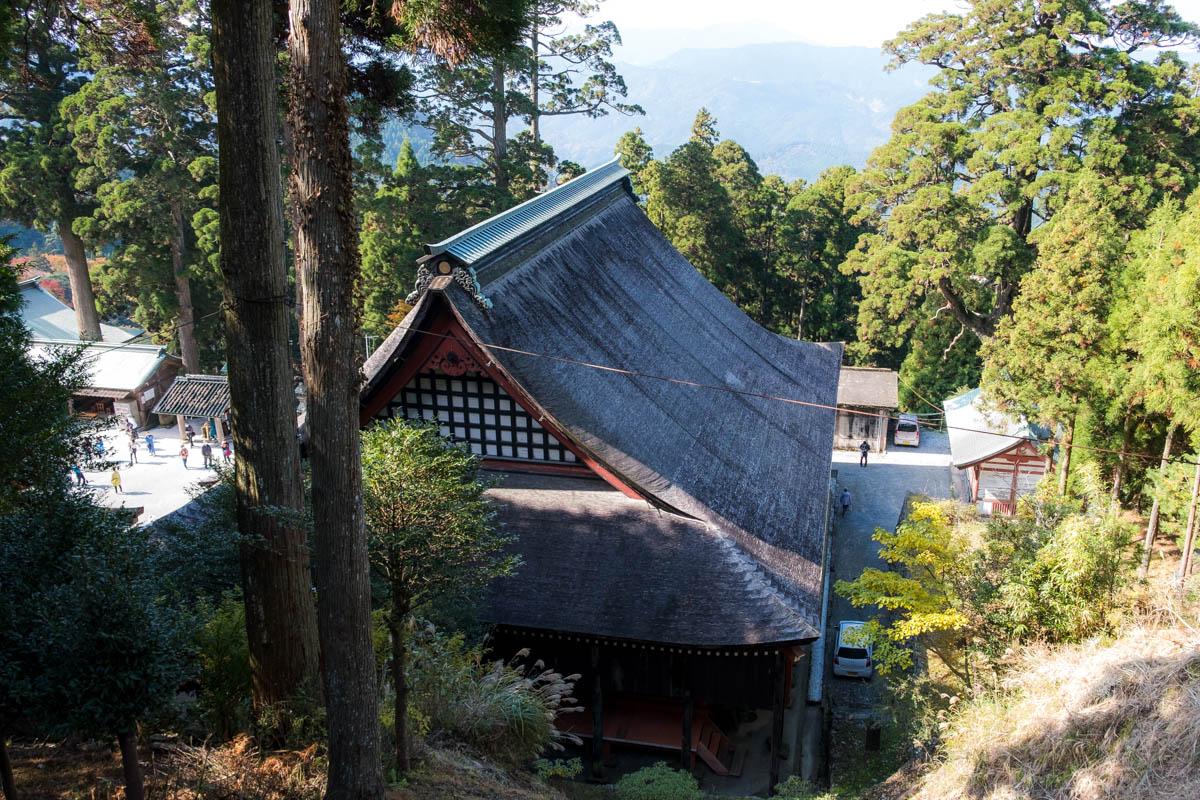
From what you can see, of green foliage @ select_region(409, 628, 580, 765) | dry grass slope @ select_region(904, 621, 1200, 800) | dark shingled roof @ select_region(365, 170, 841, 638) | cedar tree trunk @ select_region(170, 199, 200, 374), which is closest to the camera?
dry grass slope @ select_region(904, 621, 1200, 800)

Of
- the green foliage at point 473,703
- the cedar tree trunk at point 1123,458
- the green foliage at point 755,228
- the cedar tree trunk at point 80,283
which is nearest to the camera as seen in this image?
the green foliage at point 473,703

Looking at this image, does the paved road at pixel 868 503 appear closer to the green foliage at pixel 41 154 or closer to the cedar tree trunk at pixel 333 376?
the cedar tree trunk at pixel 333 376

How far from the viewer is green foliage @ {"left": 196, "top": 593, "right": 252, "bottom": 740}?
26.0 feet

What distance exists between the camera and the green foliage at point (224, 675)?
26.0ft

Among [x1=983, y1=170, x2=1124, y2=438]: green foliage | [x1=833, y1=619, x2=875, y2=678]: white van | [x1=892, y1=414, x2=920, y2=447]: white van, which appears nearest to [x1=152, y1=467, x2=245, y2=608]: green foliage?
[x1=833, y1=619, x2=875, y2=678]: white van

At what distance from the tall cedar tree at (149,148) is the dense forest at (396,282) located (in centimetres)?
13

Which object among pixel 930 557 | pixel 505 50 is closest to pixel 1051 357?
pixel 930 557

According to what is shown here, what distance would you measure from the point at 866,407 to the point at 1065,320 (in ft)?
39.1

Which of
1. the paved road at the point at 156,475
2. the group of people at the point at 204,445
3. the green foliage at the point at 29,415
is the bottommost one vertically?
the paved road at the point at 156,475

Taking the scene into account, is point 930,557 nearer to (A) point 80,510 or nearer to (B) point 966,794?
(B) point 966,794

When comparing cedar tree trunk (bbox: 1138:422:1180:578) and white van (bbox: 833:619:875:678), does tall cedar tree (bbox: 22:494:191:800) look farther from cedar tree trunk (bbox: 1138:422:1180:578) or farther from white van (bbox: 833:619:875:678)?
cedar tree trunk (bbox: 1138:422:1180:578)

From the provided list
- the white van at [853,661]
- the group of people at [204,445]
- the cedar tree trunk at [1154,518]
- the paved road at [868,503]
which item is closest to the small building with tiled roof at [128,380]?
the group of people at [204,445]

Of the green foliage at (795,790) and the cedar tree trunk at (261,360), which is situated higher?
the cedar tree trunk at (261,360)

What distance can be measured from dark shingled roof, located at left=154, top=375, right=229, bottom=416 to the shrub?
21.6 m
